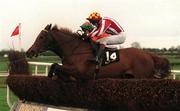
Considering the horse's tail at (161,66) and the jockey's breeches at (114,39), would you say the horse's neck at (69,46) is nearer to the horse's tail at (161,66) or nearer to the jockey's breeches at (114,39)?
the jockey's breeches at (114,39)

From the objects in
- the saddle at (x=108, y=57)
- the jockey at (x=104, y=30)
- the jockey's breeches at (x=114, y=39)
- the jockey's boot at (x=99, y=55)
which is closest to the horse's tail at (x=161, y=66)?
the jockey's breeches at (x=114, y=39)

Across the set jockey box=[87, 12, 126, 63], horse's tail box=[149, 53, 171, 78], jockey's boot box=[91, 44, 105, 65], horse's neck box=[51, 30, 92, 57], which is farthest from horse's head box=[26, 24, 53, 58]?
horse's tail box=[149, 53, 171, 78]

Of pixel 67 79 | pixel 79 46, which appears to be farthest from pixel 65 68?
pixel 79 46

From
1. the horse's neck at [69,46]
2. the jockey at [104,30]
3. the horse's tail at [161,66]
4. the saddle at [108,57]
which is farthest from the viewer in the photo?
the horse's tail at [161,66]

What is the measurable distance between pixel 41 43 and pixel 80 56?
0.71 metres

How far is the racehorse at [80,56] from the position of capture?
830 centimetres

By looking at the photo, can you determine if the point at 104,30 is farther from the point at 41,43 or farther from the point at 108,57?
the point at 41,43

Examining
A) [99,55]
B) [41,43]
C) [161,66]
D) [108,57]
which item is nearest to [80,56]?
[99,55]

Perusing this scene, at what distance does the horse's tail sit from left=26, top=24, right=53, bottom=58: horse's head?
2.01m

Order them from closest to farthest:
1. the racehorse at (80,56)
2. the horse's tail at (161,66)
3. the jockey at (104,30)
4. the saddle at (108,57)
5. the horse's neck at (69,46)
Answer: the racehorse at (80,56)
the saddle at (108,57)
the horse's neck at (69,46)
the jockey at (104,30)
the horse's tail at (161,66)

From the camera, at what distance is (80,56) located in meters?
8.48

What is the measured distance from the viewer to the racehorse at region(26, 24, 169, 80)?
8305mm

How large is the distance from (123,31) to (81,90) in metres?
2.05

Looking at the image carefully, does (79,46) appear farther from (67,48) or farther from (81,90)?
(81,90)
